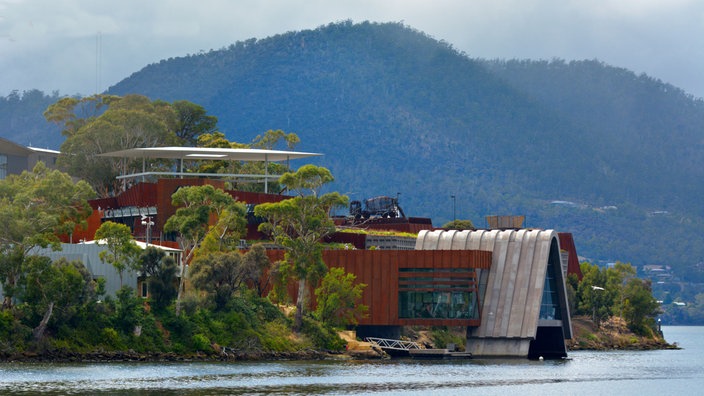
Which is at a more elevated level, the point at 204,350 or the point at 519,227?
the point at 519,227

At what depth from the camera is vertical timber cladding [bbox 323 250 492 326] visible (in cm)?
11894

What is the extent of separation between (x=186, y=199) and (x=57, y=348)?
89.4 ft

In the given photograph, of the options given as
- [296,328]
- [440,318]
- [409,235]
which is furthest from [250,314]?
[409,235]

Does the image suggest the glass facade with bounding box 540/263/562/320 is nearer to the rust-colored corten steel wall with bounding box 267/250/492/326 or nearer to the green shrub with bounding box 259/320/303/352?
the rust-colored corten steel wall with bounding box 267/250/492/326

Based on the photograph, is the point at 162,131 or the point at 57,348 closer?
the point at 57,348

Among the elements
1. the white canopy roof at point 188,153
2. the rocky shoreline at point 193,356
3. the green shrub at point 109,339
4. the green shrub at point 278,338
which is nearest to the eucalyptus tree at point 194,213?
the rocky shoreline at point 193,356

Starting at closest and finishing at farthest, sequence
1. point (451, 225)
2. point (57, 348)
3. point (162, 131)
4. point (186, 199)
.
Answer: point (57, 348), point (186, 199), point (162, 131), point (451, 225)

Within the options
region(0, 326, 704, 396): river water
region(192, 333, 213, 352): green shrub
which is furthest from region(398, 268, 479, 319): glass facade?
region(192, 333, 213, 352): green shrub

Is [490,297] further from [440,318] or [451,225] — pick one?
[451,225]

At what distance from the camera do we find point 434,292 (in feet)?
391

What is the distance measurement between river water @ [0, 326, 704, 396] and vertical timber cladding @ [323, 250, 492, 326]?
25.4 ft

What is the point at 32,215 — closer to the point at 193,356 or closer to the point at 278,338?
the point at 193,356

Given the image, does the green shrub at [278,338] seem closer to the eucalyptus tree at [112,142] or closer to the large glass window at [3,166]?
the eucalyptus tree at [112,142]

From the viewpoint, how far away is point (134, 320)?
99375 millimetres
